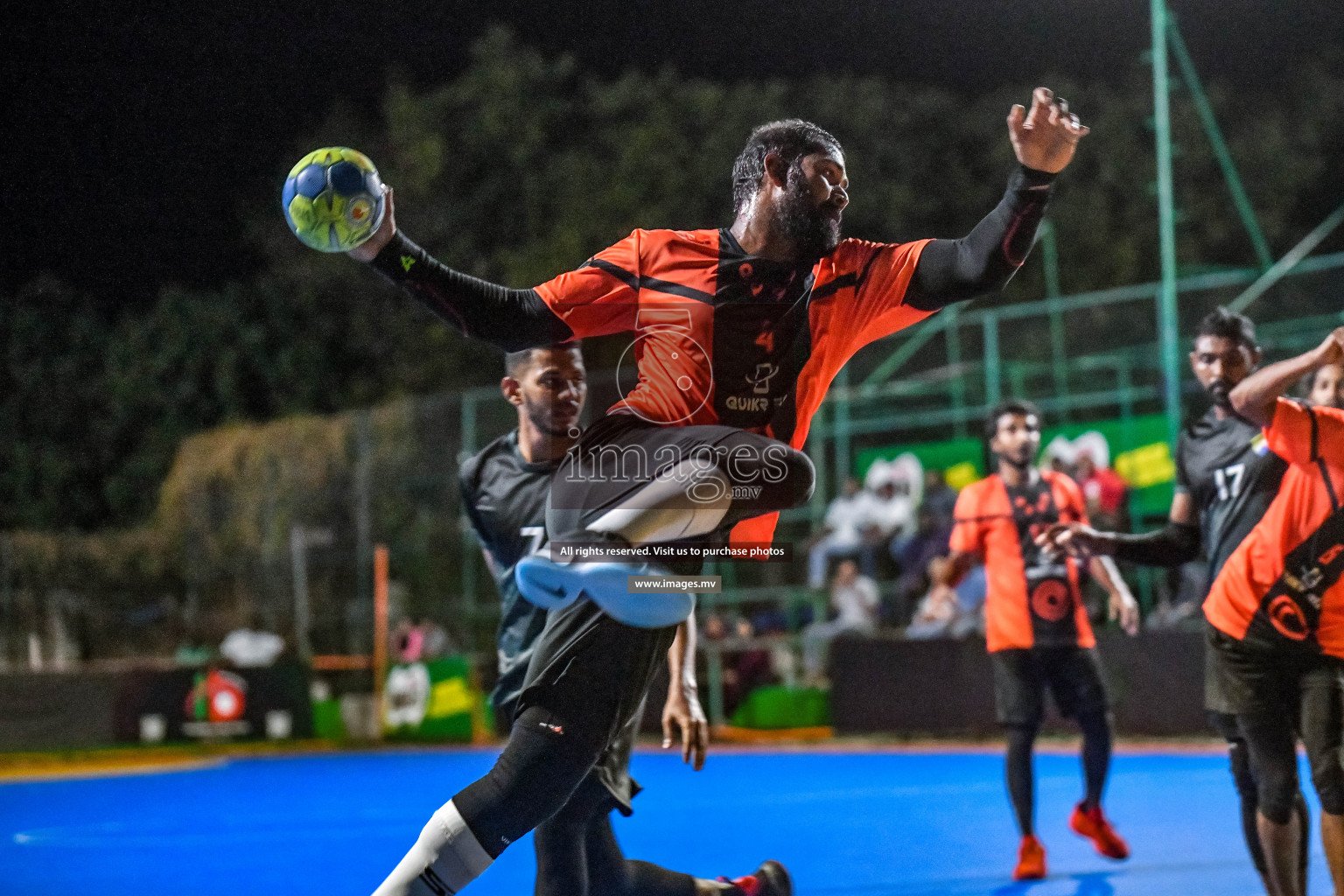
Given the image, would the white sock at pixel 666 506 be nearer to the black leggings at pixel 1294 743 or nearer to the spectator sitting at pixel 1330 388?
the black leggings at pixel 1294 743

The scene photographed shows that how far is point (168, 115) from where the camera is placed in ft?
28.4

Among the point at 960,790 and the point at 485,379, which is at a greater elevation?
the point at 485,379

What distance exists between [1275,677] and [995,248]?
2352 mm

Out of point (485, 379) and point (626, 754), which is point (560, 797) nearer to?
point (626, 754)

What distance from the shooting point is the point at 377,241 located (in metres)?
3.16

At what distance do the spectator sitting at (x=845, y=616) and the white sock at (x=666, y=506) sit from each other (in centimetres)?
1169

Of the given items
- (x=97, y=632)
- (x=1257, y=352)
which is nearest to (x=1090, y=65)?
(x=97, y=632)

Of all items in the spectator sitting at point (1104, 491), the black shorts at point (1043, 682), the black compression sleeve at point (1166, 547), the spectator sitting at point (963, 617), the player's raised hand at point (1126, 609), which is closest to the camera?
the black compression sleeve at point (1166, 547)

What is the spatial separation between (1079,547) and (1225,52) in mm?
25078

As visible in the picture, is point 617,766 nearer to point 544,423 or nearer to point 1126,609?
point 544,423

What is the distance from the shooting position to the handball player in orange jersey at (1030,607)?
22.0 ft

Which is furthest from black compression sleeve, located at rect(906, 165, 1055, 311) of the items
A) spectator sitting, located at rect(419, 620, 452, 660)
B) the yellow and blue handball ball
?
spectator sitting, located at rect(419, 620, 452, 660)

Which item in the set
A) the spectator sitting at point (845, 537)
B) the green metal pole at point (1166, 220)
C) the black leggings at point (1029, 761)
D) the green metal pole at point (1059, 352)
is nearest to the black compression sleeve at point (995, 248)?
the black leggings at point (1029, 761)

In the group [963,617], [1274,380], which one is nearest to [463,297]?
[1274,380]
